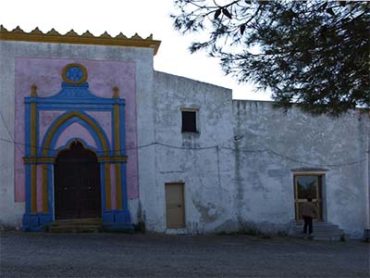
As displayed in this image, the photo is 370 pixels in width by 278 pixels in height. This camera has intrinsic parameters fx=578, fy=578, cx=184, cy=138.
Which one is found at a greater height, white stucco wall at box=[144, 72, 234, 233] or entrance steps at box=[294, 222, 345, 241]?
white stucco wall at box=[144, 72, 234, 233]

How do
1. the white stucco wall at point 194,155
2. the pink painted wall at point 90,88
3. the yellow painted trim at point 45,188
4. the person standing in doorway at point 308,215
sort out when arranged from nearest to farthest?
the yellow painted trim at point 45,188, the pink painted wall at point 90,88, the white stucco wall at point 194,155, the person standing in doorway at point 308,215

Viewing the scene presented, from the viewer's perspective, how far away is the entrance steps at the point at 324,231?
801 inches

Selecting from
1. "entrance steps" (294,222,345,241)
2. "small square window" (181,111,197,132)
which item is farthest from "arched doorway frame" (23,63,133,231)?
"entrance steps" (294,222,345,241)

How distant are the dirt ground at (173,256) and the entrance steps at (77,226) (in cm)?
80

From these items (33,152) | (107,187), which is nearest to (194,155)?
(107,187)

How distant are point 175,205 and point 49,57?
6.46 metres

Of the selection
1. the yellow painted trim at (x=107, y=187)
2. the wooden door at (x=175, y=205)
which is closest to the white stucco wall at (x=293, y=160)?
the wooden door at (x=175, y=205)

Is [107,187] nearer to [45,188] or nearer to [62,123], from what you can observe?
[45,188]

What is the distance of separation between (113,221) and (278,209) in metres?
6.03

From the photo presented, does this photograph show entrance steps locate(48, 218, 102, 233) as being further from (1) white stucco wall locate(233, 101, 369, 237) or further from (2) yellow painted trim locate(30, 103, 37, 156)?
(1) white stucco wall locate(233, 101, 369, 237)

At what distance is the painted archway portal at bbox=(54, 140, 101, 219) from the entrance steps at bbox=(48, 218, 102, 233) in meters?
0.22

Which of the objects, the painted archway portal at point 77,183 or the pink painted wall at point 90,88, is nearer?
the pink painted wall at point 90,88

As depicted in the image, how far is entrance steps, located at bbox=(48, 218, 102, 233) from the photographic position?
17.8m

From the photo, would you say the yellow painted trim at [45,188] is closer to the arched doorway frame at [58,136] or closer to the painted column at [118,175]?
the arched doorway frame at [58,136]
